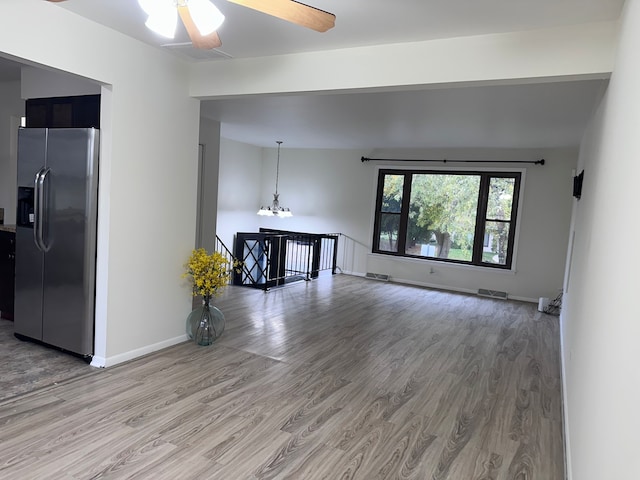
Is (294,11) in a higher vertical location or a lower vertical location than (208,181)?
Result: higher

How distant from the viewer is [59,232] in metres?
3.44

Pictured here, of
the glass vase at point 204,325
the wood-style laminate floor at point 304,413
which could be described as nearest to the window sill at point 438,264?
the wood-style laminate floor at point 304,413

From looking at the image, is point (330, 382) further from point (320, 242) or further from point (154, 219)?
point (320, 242)

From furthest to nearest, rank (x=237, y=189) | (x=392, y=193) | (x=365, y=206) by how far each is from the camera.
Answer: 1. (x=237, y=189)
2. (x=365, y=206)
3. (x=392, y=193)

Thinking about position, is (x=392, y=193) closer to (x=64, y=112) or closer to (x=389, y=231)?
(x=389, y=231)

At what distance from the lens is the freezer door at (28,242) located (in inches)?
139

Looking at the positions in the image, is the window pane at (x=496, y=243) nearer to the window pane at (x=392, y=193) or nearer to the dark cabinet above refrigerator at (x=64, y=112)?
the window pane at (x=392, y=193)

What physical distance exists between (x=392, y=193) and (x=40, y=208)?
20.3 ft

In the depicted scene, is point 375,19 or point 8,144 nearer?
point 375,19

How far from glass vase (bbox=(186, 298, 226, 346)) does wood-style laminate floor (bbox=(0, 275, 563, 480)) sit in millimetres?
109

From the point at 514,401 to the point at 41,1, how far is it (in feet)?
13.6

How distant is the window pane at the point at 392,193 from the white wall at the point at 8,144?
585 cm

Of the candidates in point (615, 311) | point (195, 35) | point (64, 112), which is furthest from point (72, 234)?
point (615, 311)

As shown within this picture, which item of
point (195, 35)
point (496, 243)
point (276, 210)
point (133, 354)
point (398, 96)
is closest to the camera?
point (195, 35)
